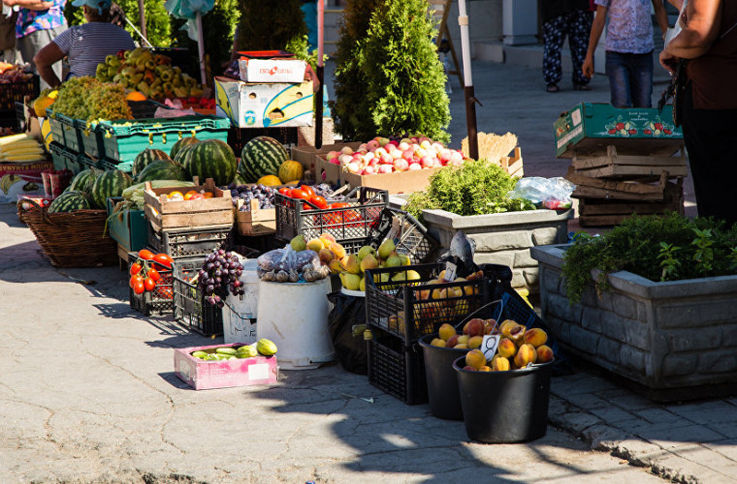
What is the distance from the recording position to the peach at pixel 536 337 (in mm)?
4809

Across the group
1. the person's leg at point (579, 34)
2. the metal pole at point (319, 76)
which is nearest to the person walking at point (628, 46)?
the metal pole at point (319, 76)

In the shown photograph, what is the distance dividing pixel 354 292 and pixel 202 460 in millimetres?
1673

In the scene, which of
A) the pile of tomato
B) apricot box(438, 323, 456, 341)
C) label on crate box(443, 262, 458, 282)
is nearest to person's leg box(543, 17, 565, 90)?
the pile of tomato

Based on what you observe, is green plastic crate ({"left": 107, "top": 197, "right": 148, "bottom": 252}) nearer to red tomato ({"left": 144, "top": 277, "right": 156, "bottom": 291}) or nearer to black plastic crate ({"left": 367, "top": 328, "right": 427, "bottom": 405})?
red tomato ({"left": 144, "top": 277, "right": 156, "bottom": 291})

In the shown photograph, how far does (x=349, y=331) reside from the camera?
5980 mm

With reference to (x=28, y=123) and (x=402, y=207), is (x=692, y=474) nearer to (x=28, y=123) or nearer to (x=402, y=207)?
(x=402, y=207)

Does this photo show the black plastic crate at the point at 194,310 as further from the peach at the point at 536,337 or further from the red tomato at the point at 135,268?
the peach at the point at 536,337

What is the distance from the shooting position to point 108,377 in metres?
5.99

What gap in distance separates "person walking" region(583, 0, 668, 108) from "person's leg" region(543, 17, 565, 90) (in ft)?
26.8

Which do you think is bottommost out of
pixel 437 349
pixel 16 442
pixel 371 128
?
pixel 16 442

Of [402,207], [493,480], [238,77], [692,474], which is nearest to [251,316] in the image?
[402,207]

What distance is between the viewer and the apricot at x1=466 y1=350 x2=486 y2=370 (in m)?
4.70

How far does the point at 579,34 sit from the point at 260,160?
9665 millimetres

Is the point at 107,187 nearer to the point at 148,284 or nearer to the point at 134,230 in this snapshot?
the point at 134,230
